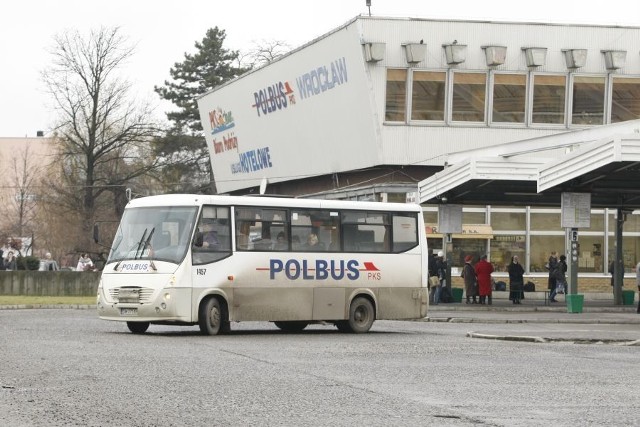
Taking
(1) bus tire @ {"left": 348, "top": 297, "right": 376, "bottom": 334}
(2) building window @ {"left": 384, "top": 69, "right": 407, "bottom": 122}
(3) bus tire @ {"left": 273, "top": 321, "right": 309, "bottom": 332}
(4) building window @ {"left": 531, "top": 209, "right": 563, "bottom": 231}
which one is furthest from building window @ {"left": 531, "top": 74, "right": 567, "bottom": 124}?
(1) bus tire @ {"left": 348, "top": 297, "right": 376, "bottom": 334}

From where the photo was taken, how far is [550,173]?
37.9m

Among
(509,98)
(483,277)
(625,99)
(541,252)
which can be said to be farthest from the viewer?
(541,252)

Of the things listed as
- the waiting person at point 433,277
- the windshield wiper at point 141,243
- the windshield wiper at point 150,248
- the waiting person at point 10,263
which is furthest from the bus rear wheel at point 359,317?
the waiting person at point 10,263

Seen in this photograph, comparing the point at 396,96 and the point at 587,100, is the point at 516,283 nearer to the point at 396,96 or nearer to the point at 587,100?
the point at 396,96

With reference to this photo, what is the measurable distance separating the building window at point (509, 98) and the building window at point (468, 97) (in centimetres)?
50

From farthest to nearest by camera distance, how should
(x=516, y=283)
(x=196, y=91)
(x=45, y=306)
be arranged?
(x=196, y=91) → (x=516, y=283) → (x=45, y=306)

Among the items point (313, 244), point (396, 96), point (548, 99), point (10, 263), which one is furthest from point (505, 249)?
point (313, 244)

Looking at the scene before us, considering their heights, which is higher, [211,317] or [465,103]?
[465,103]

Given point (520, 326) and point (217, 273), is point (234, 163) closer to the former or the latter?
point (520, 326)

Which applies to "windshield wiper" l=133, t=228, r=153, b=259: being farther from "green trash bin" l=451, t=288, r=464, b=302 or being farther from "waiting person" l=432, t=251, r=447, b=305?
"green trash bin" l=451, t=288, r=464, b=302

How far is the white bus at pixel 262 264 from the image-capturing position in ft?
85.0

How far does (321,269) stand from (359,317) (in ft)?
5.03

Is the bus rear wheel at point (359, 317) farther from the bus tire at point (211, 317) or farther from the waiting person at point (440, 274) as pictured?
the waiting person at point (440, 274)

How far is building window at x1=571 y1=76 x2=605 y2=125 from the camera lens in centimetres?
5328
